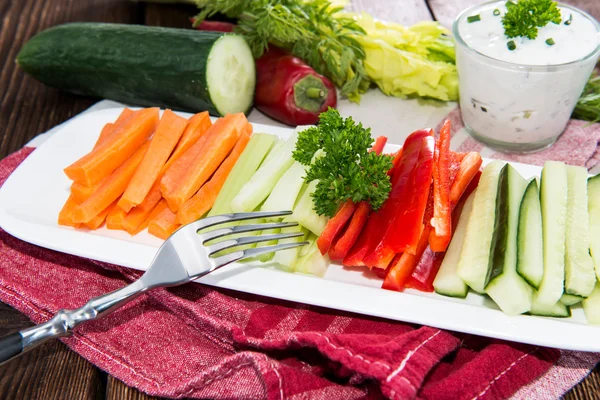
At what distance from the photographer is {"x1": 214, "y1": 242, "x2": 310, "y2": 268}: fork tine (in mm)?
1949

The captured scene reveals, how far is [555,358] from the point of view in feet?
6.01

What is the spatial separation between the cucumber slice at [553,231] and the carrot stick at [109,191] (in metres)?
1.55

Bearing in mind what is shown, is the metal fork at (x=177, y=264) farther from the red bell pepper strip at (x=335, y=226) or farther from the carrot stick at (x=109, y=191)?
the carrot stick at (x=109, y=191)

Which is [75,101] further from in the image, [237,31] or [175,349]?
[175,349]

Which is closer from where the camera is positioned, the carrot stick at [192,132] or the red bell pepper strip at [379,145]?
the red bell pepper strip at [379,145]

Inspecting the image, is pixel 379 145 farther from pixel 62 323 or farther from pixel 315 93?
pixel 62 323

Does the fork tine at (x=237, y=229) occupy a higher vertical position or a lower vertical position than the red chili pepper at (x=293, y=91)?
higher

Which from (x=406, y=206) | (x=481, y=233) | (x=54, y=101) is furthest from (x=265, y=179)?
(x=54, y=101)

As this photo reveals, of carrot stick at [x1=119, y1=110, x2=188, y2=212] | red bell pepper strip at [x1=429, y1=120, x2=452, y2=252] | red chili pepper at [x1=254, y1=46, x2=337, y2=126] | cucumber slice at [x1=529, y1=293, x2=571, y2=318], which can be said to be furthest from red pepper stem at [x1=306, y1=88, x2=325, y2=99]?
cucumber slice at [x1=529, y1=293, x2=571, y2=318]

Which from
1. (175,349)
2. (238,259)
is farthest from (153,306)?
(238,259)

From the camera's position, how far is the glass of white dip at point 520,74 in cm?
260

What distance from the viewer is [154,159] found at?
93.9 inches

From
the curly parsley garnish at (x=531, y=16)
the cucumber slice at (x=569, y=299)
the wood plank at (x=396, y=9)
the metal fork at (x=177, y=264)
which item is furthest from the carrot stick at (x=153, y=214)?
the wood plank at (x=396, y=9)

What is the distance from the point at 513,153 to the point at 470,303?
1.28 m
